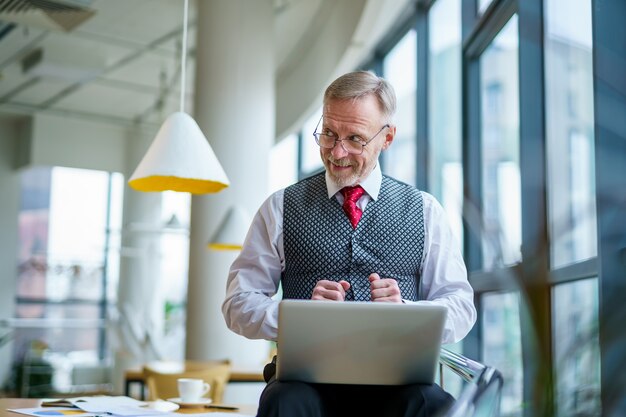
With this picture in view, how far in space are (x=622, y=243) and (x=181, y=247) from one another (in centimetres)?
1165

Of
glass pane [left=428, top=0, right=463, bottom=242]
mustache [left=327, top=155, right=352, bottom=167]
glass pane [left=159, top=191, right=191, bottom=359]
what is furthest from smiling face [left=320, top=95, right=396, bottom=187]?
glass pane [left=159, top=191, right=191, bottom=359]

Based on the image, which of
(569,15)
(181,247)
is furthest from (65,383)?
(569,15)

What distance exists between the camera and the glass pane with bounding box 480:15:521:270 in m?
4.23

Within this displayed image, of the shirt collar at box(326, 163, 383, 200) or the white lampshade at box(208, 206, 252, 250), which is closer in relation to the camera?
the shirt collar at box(326, 163, 383, 200)

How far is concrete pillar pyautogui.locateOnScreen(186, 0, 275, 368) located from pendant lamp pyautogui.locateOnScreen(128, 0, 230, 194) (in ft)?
9.45

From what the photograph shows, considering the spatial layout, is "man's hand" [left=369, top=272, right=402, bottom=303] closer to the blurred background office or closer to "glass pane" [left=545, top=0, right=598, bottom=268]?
the blurred background office

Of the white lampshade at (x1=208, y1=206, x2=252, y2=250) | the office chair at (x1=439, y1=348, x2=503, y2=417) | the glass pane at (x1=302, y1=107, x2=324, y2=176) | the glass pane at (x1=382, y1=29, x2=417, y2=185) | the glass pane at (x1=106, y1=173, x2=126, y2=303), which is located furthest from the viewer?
the glass pane at (x1=106, y1=173, x2=126, y2=303)

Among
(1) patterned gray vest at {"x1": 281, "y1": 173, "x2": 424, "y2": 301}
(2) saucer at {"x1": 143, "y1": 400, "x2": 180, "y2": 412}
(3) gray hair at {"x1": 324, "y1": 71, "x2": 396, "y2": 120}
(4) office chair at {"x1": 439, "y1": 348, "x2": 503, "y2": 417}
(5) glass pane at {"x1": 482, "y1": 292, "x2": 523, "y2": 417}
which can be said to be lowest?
(2) saucer at {"x1": 143, "y1": 400, "x2": 180, "y2": 412}

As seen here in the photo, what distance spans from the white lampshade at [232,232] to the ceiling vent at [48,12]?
6.79 feet

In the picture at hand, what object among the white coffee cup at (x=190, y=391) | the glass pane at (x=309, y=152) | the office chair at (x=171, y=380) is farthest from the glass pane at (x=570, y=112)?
the glass pane at (x=309, y=152)

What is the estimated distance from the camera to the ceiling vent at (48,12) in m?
6.05

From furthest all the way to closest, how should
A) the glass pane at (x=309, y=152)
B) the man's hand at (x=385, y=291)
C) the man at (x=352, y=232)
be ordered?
the glass pane at (x=309, y=152), the man at (x=352, y=232), the man's hand at (x=385, y=291)

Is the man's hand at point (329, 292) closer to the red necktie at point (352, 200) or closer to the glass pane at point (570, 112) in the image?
the red necktie at point (352, 200)

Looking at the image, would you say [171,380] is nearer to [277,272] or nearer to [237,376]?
[237,376]
